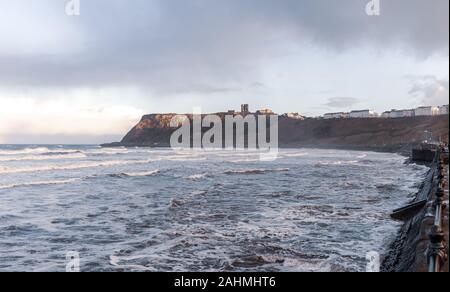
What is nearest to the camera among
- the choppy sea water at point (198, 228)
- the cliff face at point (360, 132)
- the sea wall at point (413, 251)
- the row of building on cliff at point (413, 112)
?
the sea wall at point (413, 251)

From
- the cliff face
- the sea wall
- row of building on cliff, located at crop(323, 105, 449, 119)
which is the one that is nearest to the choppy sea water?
the sea wall

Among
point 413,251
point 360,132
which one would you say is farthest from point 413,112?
point 413,251

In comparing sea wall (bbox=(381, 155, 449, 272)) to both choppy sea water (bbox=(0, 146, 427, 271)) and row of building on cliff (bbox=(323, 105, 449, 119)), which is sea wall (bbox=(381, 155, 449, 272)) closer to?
choppy sea water (bbox=(0, 146, 427, 271))

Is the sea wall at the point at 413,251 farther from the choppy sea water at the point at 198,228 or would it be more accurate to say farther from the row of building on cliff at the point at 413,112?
the row of building on cliff at the point at 413,112

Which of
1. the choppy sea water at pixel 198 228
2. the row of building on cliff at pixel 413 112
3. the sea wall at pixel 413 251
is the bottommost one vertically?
the choppy sea water at pixel 198 228

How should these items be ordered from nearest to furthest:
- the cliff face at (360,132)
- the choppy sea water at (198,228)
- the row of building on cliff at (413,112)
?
the choppy sea water at (198,228) → the cliff face at (360,132) → the row of building on cliff at (413,112)

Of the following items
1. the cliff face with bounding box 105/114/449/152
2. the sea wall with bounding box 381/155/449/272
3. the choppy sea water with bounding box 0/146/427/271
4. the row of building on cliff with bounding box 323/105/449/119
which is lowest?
the choppy sea water with bounding box 0/146/427/271

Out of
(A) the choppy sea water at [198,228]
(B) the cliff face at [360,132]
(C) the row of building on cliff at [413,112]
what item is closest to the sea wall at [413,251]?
(A) the choppy sea water at [198,228]

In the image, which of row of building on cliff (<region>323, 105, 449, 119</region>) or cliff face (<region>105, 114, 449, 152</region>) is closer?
cliff face (<region>105, 114, 449, 152</region>)

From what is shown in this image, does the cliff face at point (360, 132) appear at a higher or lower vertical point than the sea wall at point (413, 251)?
higher

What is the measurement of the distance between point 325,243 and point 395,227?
9.87 ft

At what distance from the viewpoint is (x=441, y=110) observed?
155m

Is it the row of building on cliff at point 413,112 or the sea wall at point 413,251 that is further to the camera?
the row of building on cliff at point 413,112
